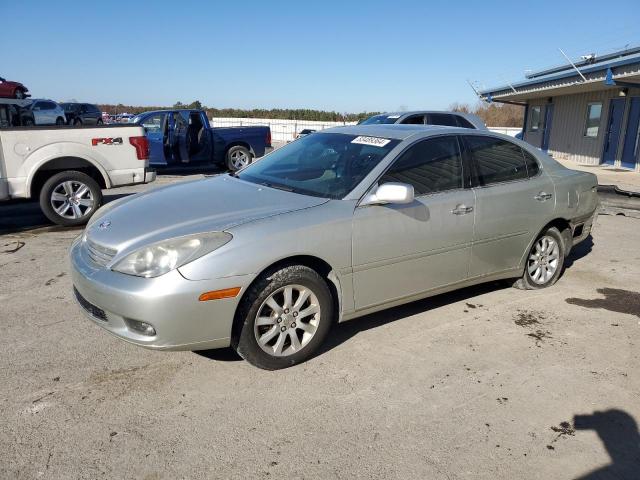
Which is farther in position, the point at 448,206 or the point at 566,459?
the point at 448,206

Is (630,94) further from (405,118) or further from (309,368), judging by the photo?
(309,368)

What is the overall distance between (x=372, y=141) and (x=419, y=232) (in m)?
0.87

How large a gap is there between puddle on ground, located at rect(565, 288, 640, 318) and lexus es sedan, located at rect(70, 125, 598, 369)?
530 millimetres

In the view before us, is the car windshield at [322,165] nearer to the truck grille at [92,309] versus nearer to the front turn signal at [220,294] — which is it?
the front turn signal at [220,294]

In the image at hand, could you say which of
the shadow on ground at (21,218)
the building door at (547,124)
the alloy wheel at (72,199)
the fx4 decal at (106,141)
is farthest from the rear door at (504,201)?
the building door at (547,124)

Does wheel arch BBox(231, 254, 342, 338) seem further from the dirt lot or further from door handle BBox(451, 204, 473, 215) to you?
door handle BBox(451, 204, 473, 215)

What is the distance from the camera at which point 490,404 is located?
315 cm

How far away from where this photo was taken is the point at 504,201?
4539 mm

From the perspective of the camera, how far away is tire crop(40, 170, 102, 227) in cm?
738

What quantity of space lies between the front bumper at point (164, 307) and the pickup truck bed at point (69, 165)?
479 cm

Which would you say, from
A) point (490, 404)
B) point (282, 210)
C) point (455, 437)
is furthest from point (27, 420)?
point (490, 404)

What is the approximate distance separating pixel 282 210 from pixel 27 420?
1.93 metres

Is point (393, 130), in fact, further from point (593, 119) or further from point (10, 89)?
point (593, 119)

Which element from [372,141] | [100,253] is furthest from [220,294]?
[372,141]
